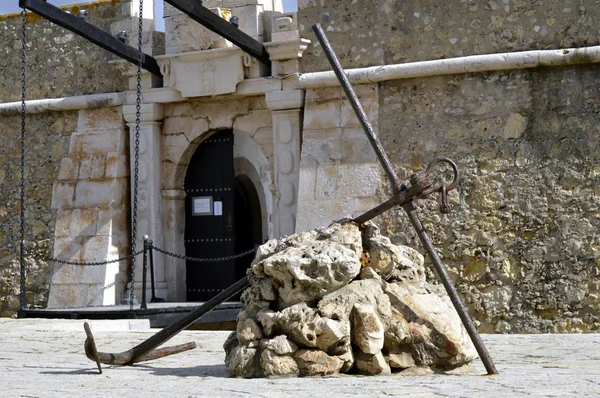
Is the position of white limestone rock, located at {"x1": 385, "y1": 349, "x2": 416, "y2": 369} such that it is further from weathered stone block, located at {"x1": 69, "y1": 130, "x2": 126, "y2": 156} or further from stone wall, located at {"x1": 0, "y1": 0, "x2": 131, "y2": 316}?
stone wall, located at {"x1": 0, "y1": 0, "x2": 131, "y2": 316}

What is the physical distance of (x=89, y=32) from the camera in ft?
38.3

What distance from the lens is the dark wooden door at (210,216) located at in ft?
41.5

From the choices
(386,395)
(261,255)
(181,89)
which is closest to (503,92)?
(181,89)

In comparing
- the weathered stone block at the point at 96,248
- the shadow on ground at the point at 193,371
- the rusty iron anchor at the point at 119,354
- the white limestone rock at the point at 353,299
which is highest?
the weathered stone block at the point at 96,248

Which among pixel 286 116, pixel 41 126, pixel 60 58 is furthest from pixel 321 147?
pixel 41 126

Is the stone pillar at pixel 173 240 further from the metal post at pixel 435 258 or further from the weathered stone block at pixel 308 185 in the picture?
the metal post at pixel 435 258

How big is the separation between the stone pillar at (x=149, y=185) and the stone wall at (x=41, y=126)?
1.85ft

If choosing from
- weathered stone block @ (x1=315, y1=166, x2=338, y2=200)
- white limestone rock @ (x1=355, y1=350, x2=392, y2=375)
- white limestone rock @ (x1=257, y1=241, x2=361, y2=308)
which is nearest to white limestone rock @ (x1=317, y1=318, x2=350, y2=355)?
white limestone rock @ (x1=355, y1=350, x2=392, y2=375)

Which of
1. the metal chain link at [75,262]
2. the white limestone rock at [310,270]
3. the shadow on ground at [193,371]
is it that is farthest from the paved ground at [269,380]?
the metal chain link at [75,262]

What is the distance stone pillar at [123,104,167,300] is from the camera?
12484 mm

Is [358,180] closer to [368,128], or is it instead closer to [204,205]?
[204,205]

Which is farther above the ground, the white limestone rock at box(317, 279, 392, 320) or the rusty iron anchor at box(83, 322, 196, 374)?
the white limestone rock at box(317, 279, 392, 320)

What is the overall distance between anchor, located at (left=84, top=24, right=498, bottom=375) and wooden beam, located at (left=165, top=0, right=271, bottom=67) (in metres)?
4.92

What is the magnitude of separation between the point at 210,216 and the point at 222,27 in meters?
2.42
